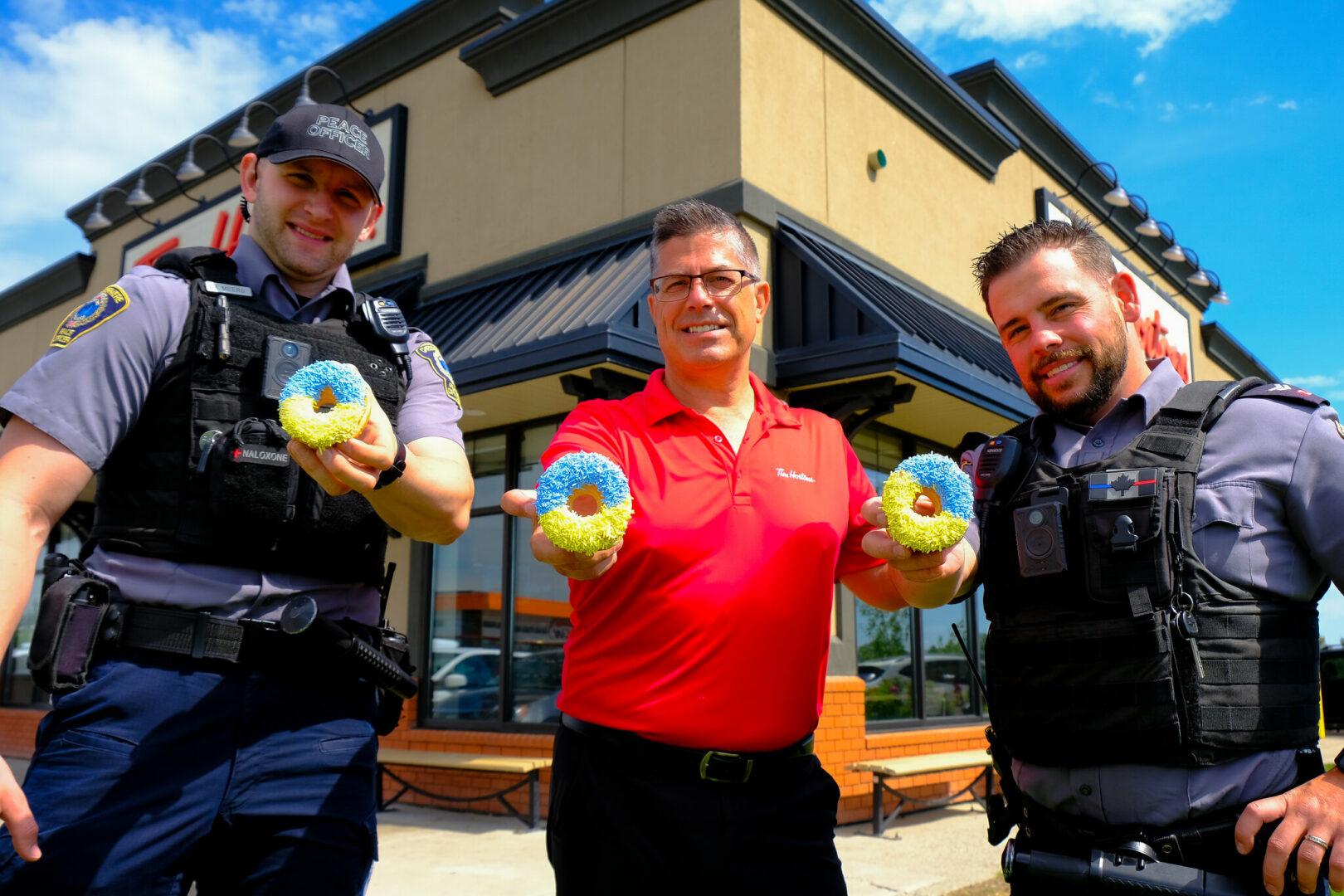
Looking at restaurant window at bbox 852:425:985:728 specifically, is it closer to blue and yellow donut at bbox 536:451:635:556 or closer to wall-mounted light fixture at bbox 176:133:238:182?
blue and yellow donut at bbox 536:451:635:556

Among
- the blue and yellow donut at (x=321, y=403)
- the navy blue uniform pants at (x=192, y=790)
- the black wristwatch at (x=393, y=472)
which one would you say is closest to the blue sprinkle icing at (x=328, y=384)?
the blue and yellow donut at (x=321, y=403)

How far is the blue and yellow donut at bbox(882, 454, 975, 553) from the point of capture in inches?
74.4

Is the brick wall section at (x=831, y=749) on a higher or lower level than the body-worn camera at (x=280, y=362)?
lower

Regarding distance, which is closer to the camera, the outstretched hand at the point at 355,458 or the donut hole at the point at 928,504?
the outstretched hand at the point at 355,458

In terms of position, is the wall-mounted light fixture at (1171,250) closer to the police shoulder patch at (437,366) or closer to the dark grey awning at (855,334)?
the dark grey awning at (855,334)

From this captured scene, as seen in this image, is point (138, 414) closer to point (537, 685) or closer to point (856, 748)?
point (537, 685)

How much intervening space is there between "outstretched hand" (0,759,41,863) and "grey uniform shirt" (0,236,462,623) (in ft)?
1.28

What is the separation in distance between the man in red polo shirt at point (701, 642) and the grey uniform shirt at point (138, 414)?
0.44m

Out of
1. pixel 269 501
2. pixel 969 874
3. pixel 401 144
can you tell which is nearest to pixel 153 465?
pixel 269 501

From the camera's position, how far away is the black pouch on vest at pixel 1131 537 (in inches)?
79.4

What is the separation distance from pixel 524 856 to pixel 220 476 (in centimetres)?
507

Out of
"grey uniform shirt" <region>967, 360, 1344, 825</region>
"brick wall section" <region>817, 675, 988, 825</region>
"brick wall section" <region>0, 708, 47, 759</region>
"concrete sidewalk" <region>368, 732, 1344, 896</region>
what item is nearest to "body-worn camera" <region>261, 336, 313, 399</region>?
"grey uniform shirt" <region>967, 360, 1344, 825</region>

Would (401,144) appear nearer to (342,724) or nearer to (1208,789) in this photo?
(342,724)

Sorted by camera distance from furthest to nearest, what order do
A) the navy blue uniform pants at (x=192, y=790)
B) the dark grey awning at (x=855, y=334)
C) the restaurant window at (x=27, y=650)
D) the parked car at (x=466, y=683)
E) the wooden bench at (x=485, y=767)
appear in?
the restaurant window at (x=27, y=650) < the parked car at (x=466, y=683) < the wooden bench at (x=485, y=767) < the dark grey awning at (x=855, y=334) < the navy blue uniform pants at (x=192, y=790)
